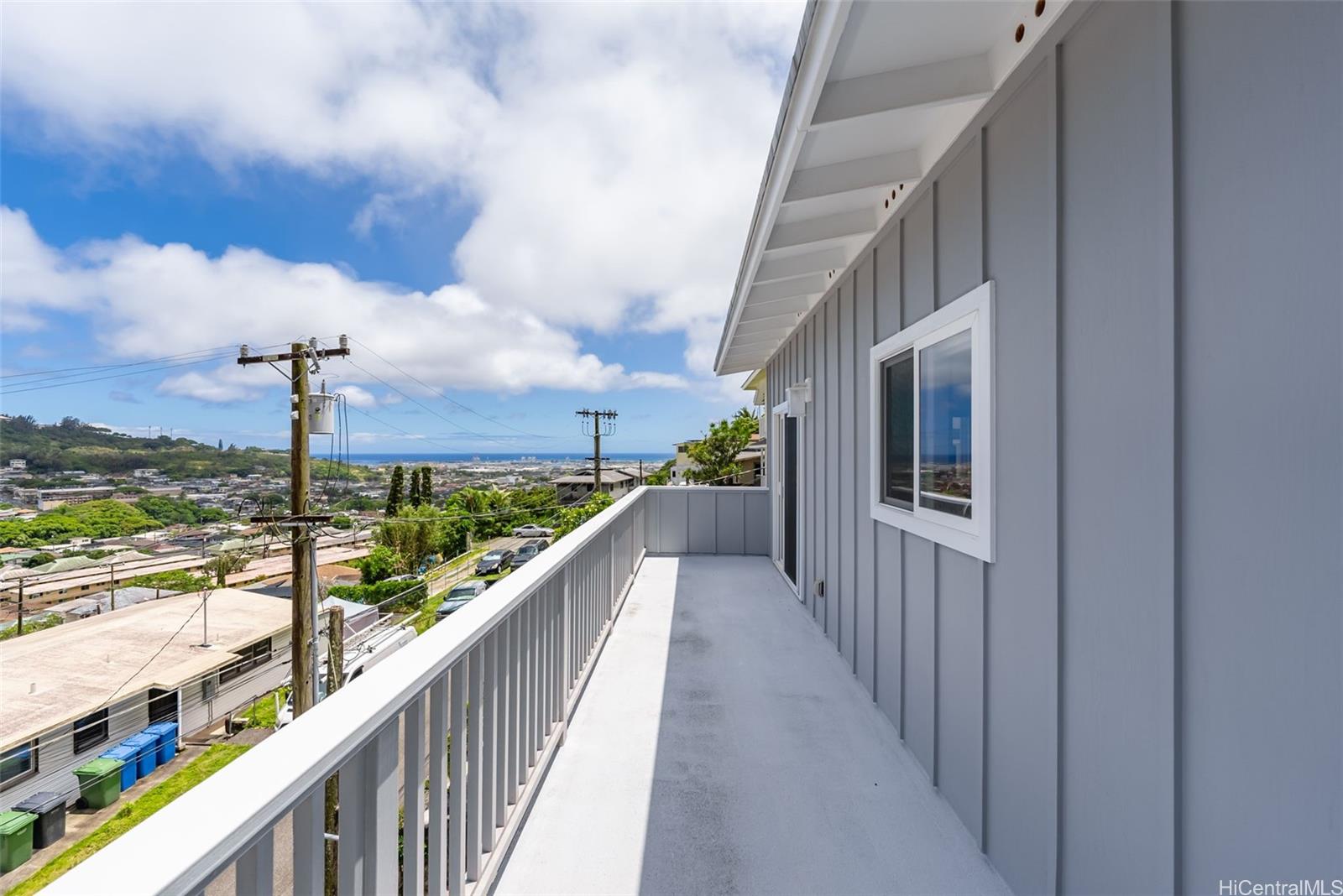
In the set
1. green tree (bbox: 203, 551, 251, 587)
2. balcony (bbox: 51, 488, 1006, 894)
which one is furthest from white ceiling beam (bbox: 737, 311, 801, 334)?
green tree (bbox: 203, 551, 251, 587)

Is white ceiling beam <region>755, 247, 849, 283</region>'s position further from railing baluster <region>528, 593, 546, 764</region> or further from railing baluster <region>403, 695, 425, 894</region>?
railing baluster <region>403, 695, 425, 894</region>

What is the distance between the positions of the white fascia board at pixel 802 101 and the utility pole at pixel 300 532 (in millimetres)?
7080

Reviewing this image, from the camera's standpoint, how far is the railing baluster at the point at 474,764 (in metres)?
1.61

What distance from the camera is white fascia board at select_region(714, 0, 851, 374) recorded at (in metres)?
1.50

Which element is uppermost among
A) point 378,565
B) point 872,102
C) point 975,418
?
point 872,102

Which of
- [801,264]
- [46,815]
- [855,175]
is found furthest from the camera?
[46,815]

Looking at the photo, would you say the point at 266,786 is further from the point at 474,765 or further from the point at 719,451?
the point at 719,451

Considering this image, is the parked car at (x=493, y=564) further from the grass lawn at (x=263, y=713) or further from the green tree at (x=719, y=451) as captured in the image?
the green tree at (x=719, y=451)

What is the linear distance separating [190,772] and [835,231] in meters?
13.0

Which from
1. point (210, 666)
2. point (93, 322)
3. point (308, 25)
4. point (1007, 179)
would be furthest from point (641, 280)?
point (93, 322)

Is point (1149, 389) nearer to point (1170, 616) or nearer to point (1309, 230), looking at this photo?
point (1309, 230)

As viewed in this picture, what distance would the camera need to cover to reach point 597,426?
82.3ft

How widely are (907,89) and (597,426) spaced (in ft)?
77.3

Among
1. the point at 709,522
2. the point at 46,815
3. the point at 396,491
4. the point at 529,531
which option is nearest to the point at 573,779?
the point at 709,522
